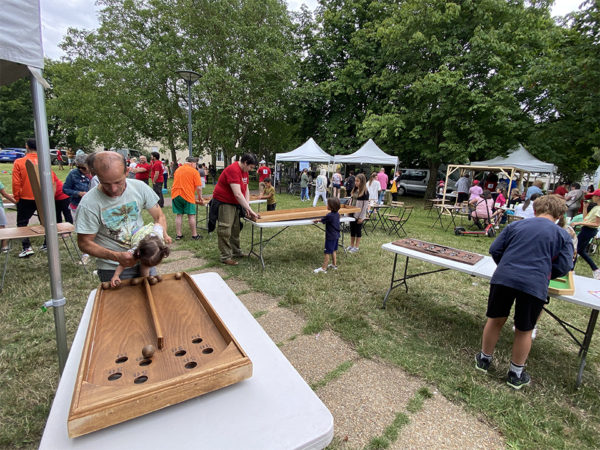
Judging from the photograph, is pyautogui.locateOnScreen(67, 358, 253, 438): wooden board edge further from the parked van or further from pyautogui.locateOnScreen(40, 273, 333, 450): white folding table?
the parked van

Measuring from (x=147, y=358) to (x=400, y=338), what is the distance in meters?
2.67

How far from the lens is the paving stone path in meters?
1.93

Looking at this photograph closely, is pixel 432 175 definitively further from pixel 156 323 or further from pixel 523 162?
pixel 156 323

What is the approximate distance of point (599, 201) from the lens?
5.34 m

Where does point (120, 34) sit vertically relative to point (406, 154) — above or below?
above

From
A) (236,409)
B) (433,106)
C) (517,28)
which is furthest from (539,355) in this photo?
(517,28)

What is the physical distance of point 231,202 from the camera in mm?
4688

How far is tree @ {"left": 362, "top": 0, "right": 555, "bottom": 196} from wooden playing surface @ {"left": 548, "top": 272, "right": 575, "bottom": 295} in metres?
11.5

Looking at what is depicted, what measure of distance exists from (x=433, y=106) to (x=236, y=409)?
15.8m

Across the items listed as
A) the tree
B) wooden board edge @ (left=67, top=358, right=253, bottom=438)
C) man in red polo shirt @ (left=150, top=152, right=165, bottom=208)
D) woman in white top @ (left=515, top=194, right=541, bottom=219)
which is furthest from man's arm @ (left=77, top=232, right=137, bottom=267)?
the tree

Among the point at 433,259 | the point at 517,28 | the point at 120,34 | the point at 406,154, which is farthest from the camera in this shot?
the point at 406,154

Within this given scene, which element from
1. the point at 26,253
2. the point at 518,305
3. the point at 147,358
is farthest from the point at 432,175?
the point at 147,358

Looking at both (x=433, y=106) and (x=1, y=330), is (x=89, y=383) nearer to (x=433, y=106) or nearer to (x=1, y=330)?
(x=1, y=330)

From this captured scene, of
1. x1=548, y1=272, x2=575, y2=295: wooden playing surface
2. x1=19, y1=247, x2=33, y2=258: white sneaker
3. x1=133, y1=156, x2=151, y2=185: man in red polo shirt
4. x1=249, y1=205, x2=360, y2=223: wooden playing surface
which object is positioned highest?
x1=133, y1=156, x2=151, y2=185: man in red polo shirt
